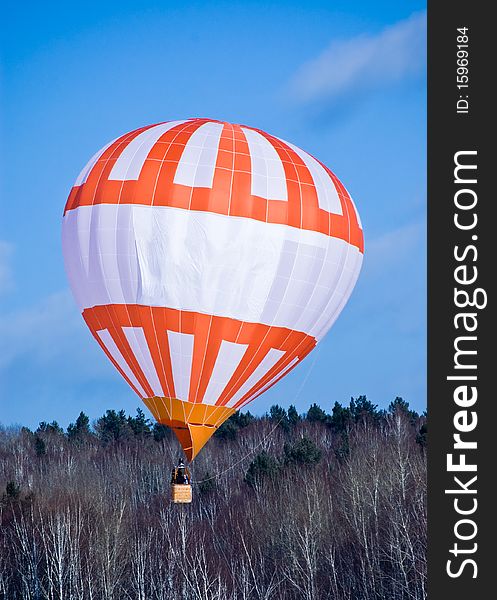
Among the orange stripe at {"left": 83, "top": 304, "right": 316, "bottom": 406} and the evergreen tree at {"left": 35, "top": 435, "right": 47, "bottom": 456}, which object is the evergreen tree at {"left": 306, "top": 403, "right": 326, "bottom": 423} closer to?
the evergreen tree at {"left": 35, "top": 435, "right": 47, "bottom": 456}

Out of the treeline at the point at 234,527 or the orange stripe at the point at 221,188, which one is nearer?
the orange stripe at the point at 221,188

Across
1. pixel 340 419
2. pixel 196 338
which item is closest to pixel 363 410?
pixel 340 419

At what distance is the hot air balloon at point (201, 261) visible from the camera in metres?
25.4

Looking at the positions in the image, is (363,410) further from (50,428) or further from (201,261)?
→ (201,261)

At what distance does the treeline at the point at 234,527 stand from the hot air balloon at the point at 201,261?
1299 cm

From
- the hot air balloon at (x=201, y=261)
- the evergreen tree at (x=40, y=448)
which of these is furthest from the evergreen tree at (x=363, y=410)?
the hot air balloon at (x=201, y=261)

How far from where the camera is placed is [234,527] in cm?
5291

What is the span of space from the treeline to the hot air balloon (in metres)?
Answer: 13.0

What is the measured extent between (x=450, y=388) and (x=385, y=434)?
43374 mm

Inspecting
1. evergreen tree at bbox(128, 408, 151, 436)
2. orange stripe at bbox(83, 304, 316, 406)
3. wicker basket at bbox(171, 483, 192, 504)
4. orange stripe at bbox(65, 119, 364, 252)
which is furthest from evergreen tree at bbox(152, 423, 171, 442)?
wicker basket at bbox(171, 483, 192, 504)

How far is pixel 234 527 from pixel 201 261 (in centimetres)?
2925

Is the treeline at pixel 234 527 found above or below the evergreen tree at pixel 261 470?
below

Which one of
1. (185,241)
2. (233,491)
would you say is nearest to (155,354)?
(185,241)

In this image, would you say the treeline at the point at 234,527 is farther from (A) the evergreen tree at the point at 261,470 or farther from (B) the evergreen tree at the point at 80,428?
(B) the evergreen tree at the point at 80,428
